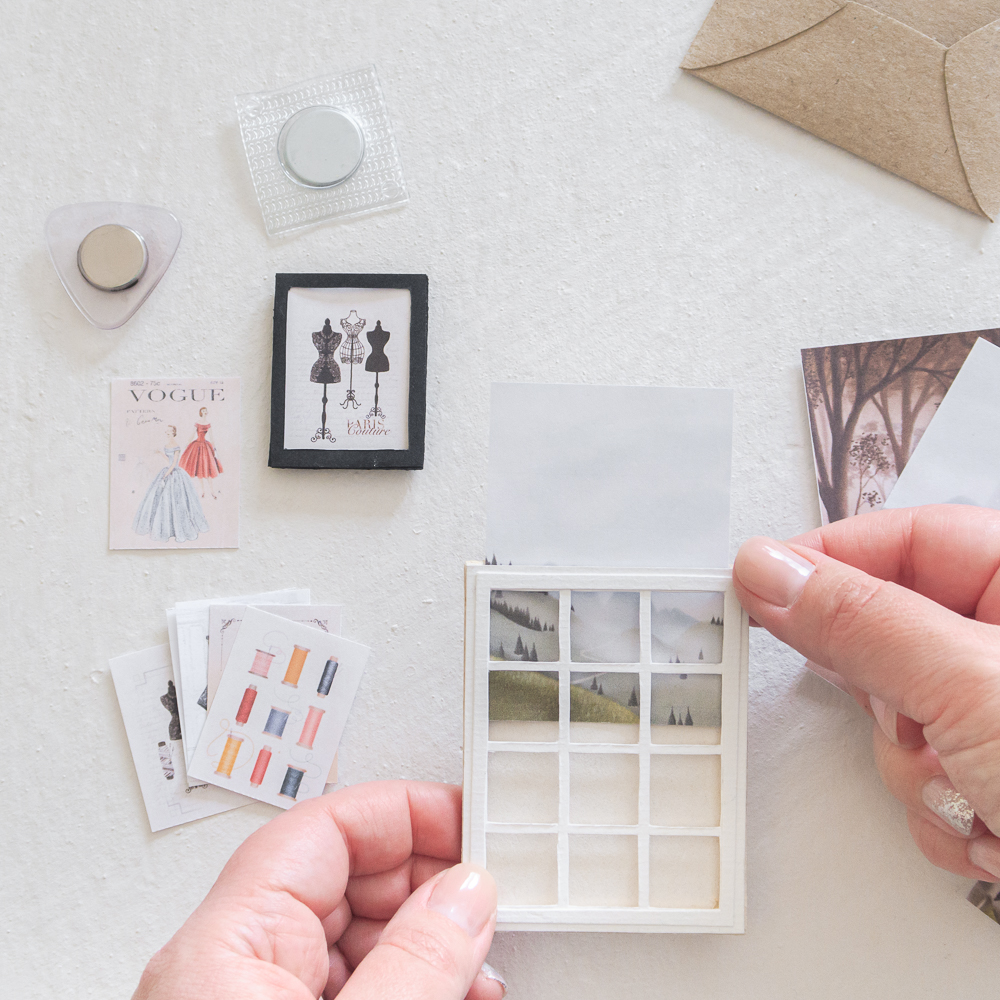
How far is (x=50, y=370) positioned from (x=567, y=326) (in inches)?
18.2

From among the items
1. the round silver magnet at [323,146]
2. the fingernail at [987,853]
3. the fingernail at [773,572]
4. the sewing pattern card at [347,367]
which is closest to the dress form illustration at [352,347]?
the sewing pattern card at [347,367]

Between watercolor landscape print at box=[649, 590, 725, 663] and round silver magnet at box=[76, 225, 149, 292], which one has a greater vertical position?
round silver magnet at box=[76, 225, 149, 292]

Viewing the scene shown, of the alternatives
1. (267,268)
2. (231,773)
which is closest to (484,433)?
(267,268)

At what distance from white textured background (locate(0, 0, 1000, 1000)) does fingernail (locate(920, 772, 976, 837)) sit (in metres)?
0.10

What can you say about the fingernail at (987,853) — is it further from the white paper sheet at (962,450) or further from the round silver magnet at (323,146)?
the round silver magnet at (323,146)

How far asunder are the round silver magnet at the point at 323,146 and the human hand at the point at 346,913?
517mm

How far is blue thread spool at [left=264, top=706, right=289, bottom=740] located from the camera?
2.06 feet

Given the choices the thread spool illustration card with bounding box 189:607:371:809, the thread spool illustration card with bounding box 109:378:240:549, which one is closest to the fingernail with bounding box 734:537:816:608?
the thread spool illustration card with bounding box 189:607:371:809

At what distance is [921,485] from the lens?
62 centimetres

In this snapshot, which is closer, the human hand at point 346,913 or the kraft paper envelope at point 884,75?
the human hand at point 346,913

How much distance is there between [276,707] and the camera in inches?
24.8

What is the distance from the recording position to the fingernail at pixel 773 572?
493 millimetres

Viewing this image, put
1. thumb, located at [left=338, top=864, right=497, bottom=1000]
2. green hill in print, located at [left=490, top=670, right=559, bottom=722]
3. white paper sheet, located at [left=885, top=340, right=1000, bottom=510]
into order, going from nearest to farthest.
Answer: thumb, located at [left=338, top=864, right=497, bottom=1000] < green hill in print, located at [left=490, top=670, right=559, bottom=722] < white paper sheet, located at [left=885, top=340, right=1000, bottom=510]

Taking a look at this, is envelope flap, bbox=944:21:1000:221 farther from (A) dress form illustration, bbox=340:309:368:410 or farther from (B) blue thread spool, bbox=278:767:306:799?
(B) blue thread spool, bbox=278:767:306:799
